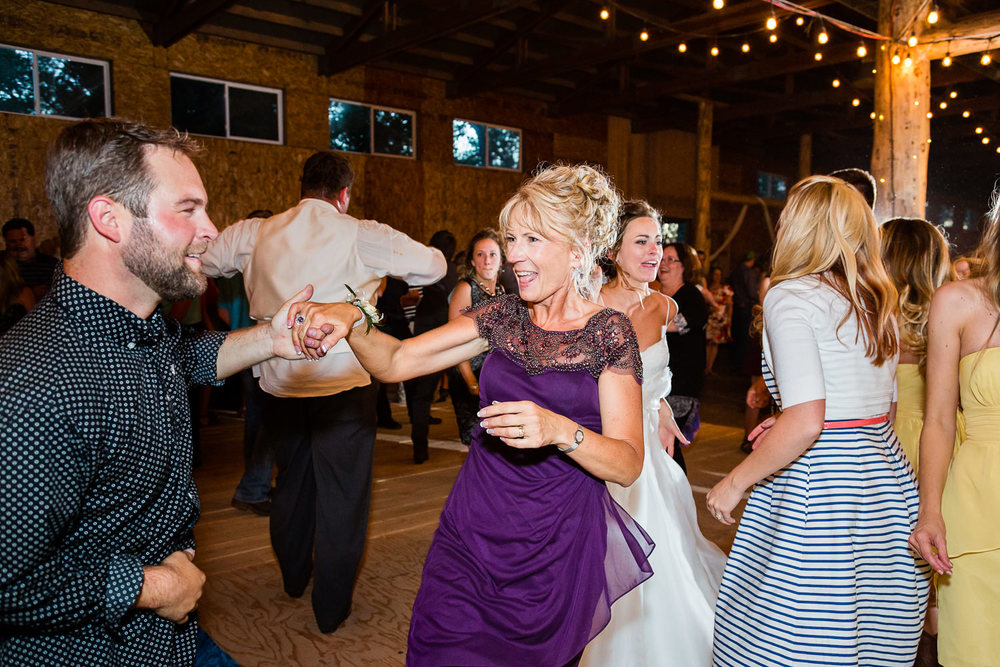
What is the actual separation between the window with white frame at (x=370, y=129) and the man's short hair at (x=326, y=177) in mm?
7248

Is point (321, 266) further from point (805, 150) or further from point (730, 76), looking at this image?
point (805, 150)

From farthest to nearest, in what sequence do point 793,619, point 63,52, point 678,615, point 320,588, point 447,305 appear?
1. point 63,52
2. point 447,305
3. point 320,588
4. point 678,615
5. point 793,619

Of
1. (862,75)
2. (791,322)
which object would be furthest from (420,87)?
(791,322)

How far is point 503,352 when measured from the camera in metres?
1.96

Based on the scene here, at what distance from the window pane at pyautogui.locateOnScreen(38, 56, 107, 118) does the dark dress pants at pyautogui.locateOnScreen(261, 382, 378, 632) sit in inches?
247

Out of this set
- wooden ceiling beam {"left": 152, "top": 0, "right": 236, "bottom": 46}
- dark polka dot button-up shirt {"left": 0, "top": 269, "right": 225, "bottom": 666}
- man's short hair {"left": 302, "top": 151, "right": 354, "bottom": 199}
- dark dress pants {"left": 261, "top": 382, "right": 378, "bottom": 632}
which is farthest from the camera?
wooden ceiling beam {"left": 152, "top": 0, "right": 236, "bottom": 46}

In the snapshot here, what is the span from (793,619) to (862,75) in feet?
39.8

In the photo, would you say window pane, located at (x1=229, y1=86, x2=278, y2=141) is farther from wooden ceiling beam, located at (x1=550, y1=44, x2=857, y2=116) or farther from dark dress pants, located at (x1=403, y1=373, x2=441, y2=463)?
dark dress pants, located at (x1=403, y1=373, x2=441, y2=463)

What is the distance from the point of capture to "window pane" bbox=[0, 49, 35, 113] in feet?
24.5

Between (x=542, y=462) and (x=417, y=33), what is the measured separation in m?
7.80

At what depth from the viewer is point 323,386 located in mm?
3035

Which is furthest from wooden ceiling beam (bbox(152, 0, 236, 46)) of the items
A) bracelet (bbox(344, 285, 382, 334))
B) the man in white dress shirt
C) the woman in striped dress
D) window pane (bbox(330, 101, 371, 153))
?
the woman in striped dress

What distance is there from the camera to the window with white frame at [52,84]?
7.52 meters

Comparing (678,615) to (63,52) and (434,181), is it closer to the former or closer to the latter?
(63,52)
